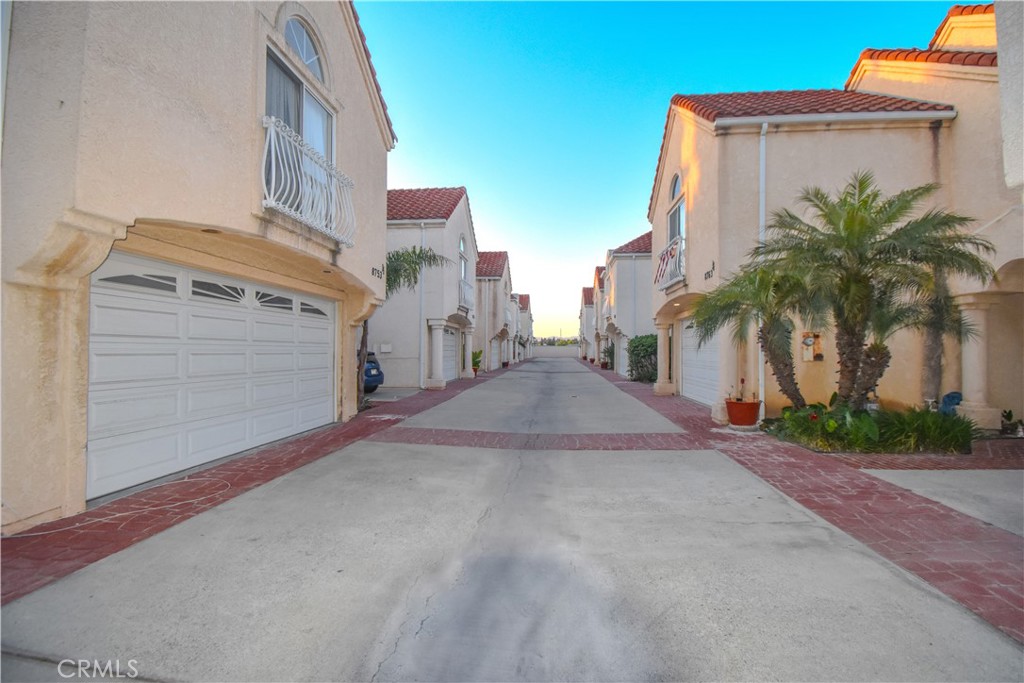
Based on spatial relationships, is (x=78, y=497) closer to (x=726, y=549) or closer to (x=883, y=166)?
(x=726, y=549)

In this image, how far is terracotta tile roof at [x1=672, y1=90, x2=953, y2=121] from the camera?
908 cm

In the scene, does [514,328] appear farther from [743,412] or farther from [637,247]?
[743,412]

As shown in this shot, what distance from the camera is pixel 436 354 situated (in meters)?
16.2

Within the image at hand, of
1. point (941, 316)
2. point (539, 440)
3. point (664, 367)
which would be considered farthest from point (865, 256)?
point (664, 367)

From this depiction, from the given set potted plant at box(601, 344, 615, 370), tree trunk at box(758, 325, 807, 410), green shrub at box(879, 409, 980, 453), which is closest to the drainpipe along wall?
tree trunk at box(758, 325, 807, 410)

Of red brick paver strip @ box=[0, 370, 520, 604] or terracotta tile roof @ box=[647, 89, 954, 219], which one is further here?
terracotta tile roof @ box=[647, 89, 954, 219]

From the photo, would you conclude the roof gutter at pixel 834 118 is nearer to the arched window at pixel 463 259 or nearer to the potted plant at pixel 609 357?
the arched window at pixel 463 259

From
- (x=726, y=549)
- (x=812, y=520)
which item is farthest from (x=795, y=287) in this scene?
(x=726, y=549)

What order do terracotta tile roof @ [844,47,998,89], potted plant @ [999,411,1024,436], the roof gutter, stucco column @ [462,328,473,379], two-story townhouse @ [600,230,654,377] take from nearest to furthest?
potted plant @ [999,411,1024,436]
terracotta tile roof @ [844,47,998,89]
the roof gutter
stucco column @ [462,328,473,379]
two-story townhouse @ [600,230,654,377]

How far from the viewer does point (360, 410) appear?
34.7 ft

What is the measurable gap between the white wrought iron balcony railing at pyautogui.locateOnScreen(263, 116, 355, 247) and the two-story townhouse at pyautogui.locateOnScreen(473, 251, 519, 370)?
1837cm

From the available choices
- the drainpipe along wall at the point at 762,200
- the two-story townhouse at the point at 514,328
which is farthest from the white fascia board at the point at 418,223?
the two-story townhouse at the point at 514,328

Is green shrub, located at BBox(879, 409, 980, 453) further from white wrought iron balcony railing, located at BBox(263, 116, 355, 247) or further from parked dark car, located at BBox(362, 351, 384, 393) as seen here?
parked dark car, located at BBox(362, 351, 384, 393)

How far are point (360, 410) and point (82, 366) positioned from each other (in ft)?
22.1
